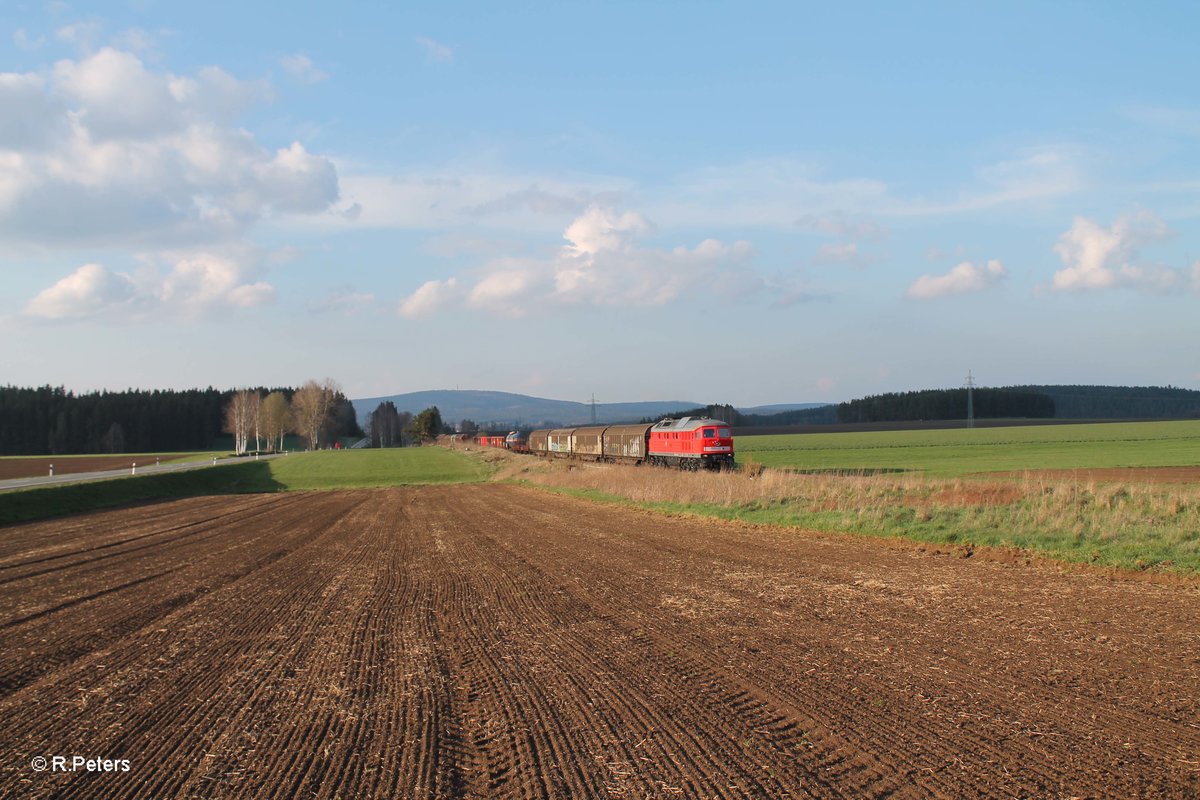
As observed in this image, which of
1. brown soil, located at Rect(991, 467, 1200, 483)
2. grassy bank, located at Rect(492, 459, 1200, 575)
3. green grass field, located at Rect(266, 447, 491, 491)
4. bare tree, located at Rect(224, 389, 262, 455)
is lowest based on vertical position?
green grass field, located at Rect(266, 447, 491, 491)

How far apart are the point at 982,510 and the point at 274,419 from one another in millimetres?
126744

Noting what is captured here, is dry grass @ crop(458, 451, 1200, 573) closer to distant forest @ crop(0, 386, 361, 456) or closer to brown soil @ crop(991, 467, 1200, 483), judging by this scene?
brown soil @ crop(991, 467, 1200, 483)

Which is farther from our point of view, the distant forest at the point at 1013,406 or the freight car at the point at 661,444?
the distant forest at the point at 1013,406

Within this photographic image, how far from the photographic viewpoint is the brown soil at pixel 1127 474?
3303 cm

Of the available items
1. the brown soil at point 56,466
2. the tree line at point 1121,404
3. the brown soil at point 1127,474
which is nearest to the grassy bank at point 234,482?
the brown soil at point 56,466

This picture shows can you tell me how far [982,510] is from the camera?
18.9 metres

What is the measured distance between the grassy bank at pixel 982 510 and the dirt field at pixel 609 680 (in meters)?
1.41

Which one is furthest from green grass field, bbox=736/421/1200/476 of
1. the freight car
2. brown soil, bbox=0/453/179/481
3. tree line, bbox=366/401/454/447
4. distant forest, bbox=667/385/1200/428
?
tree line, bbox=366/401/454/447

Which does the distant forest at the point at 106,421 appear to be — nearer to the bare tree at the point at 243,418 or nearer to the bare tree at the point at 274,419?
the bare tree at the point at 243,418

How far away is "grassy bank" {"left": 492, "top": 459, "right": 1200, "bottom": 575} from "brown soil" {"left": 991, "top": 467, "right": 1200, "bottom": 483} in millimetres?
13028

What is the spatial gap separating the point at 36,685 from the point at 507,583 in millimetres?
6906

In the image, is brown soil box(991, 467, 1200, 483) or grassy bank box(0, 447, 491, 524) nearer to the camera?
grassy bank box(0, 447, 491, 524)

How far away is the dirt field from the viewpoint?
5.53m

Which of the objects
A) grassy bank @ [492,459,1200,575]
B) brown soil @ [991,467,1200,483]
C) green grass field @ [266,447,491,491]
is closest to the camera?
grassy bank @ [492,459,1200,575]
